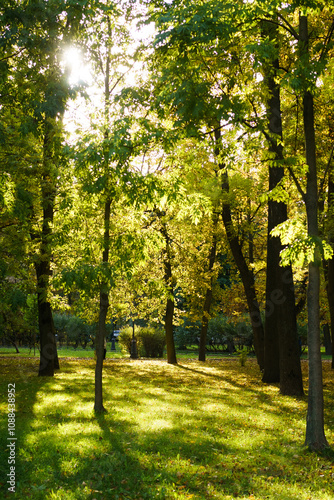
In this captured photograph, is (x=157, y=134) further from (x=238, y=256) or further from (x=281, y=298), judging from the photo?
(x=238, y=256)

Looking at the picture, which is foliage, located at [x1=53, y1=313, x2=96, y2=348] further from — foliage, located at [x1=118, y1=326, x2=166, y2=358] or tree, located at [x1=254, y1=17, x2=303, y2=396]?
tree, located at [x1=254, y1=17, x2=303, y2=396]

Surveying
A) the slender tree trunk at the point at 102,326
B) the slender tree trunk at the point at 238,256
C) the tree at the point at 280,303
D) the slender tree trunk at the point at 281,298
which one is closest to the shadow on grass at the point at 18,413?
the slender tree trunk at the point at 102,326

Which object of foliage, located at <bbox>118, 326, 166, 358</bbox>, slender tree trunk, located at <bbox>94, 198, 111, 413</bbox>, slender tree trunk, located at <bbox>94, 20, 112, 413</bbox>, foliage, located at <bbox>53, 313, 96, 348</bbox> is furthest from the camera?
foliage, located at <bbox>53, 313, 96, 348</bbox>

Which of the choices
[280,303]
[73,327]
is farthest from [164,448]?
[73,327]

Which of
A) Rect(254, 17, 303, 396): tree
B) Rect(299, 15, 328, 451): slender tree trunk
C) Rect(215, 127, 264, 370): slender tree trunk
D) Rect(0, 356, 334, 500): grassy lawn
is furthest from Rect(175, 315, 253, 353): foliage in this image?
Rect(299, 15, 328, 451): slender tree trunk

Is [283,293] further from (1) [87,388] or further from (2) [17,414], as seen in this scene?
(2) [17,414]

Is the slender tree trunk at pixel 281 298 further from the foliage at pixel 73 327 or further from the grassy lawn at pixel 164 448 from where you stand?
the foliage at pixel 73 327

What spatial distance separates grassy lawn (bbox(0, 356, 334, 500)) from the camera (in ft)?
16.1

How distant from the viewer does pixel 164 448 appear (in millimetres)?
6188

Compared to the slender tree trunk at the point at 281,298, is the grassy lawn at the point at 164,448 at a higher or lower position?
lower

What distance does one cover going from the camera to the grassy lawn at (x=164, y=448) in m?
4.89

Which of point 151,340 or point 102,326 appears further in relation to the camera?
point 151,340

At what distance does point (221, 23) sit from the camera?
5781 millimetres

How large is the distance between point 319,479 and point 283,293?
5941mm
